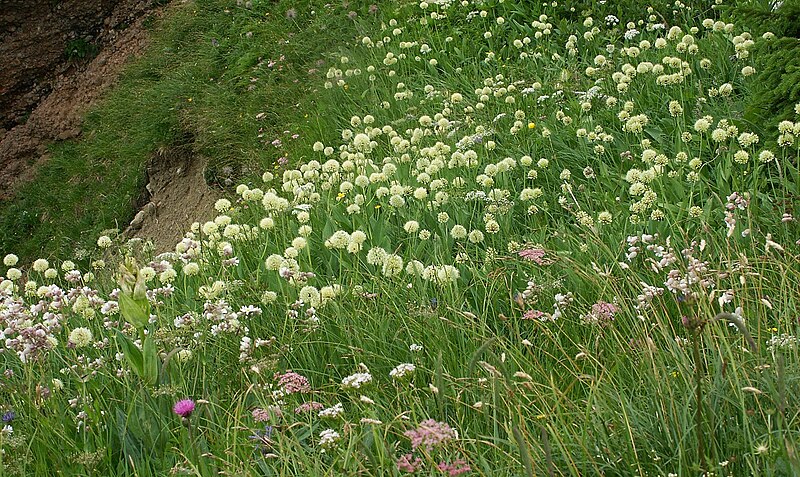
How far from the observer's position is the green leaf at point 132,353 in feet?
9.16

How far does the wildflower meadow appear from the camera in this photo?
2.25 metres

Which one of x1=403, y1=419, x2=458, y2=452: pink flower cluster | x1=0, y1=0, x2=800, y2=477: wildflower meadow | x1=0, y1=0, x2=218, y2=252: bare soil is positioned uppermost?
x1=403, y1=419, x2=458, y2=452: pink flower cluster

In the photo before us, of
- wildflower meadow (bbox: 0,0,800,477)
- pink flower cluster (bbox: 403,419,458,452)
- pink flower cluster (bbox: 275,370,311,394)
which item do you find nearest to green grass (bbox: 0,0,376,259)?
wildflower meadow (bbox: 0,0,800,477)

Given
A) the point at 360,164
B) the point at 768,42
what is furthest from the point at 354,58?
the point at 768,42

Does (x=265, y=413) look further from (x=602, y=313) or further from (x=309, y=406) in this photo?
(x=602, y=313)

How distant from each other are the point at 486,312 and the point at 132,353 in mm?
1358

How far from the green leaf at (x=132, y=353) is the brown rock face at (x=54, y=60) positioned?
10139mm

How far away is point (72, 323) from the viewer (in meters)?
3.84

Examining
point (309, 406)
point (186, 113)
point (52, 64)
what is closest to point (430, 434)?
point (309, 406)

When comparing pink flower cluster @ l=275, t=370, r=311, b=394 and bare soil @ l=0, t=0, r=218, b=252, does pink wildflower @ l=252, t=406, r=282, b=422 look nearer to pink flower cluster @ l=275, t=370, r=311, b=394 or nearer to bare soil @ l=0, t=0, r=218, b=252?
pink flower cluster @ l=275, t=370, r=311, b=394

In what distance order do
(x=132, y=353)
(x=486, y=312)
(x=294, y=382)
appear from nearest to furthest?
1. (x=294, y=382)
2. (x=132, y=353)
3. (x=486, y=312)

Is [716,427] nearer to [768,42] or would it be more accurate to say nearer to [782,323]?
[782,323]

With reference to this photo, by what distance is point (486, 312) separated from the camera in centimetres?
328

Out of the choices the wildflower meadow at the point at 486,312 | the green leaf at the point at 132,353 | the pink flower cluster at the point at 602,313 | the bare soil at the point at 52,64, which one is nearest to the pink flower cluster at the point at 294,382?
the wildflower meadow at the point at 486,312
